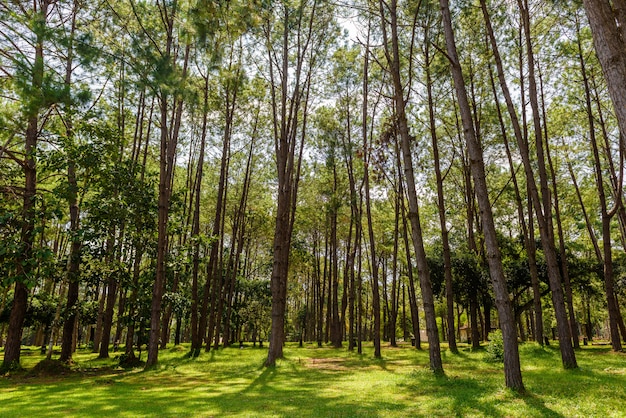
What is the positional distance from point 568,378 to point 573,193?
65.7ft

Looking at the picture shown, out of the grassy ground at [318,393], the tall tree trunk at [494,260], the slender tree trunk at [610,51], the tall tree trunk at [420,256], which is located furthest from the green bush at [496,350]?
the slender tree trunk at [610,51]

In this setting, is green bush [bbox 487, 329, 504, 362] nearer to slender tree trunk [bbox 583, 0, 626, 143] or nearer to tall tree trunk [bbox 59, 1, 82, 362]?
slender tree trunk [bbox 583, 0, 626, 143]

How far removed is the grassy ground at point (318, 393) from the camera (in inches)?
245

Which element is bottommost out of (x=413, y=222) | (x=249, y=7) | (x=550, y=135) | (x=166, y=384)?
(x=166, y=384)

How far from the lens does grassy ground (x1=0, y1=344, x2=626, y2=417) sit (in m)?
6.23

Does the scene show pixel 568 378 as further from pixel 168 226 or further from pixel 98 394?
pixel 168 226

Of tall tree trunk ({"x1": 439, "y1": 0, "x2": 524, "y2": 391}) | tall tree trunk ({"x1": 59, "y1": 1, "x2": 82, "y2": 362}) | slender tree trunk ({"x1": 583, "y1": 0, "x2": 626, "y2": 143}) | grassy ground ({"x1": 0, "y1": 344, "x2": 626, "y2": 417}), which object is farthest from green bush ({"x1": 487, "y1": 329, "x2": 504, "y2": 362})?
Result: tall tree trunk ({"x1": 59, "y1": 1, "x2": 82, "y2": 362})

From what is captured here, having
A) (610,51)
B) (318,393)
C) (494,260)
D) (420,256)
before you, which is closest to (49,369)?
(318,393)

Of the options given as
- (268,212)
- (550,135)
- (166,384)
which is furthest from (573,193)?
(166,384)

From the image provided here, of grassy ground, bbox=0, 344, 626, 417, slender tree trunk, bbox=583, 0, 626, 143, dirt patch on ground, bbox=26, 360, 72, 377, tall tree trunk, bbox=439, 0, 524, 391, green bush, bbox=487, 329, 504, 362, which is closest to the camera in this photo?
slender tree trunk, bbox=583, 0, 626, 143

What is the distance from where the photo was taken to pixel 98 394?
8.47 m

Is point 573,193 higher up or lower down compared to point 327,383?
higher up

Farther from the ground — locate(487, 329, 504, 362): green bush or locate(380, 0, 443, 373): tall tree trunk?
locate(380, 0, 443, 373): tall tree trunk

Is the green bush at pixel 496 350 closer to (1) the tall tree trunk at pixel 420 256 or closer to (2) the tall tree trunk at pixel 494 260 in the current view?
(1) the tall tree trunk at pixel 420 256
